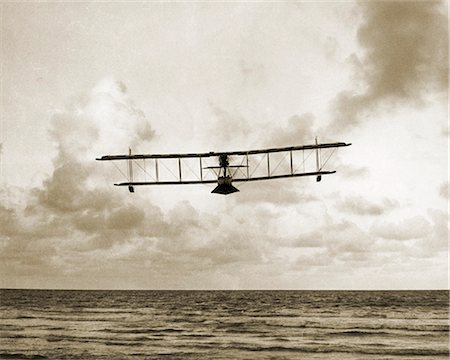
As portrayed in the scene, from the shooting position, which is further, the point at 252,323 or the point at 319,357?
the point at 252,323

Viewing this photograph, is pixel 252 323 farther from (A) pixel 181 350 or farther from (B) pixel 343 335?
(A) pixel 181 350

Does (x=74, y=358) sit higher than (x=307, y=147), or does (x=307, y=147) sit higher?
(x=307, y=147)

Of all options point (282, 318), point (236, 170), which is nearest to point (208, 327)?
point (282, 318)

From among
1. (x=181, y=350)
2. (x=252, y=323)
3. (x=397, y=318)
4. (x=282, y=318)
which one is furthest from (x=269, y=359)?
(x=397, y=318)

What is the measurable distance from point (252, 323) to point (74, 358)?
73.8 ft

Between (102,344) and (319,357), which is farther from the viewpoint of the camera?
(102,344)

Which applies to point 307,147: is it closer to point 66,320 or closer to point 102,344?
point 102,344

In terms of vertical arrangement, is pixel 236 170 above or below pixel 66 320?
above

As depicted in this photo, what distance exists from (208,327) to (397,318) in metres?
20.3

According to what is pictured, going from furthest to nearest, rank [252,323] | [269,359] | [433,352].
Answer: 1. [252,323]
2. [433,352]
3. [269,359]

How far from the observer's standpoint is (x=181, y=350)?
3216 cm

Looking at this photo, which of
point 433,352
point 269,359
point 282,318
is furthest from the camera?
point 282,318

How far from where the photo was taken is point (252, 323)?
4900 centimetres

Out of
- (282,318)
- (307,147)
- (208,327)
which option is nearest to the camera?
(307,147)
